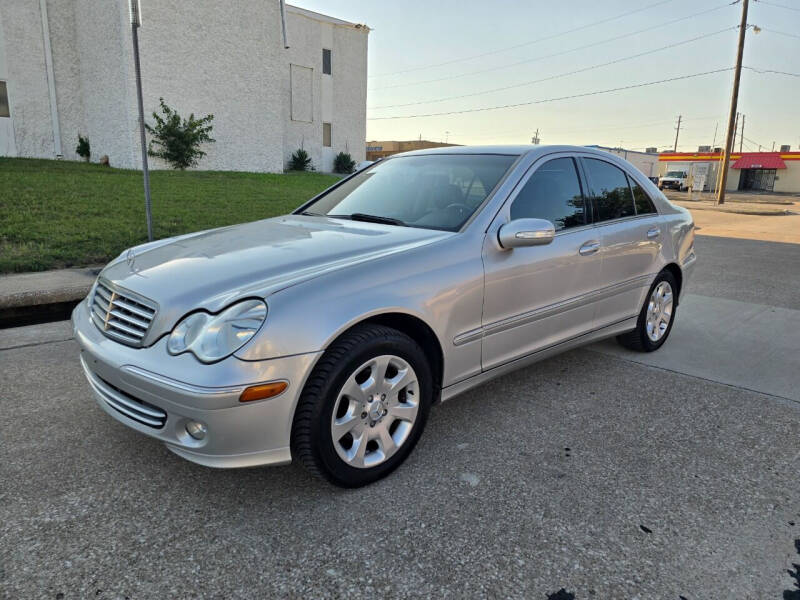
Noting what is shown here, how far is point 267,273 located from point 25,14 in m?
21.5

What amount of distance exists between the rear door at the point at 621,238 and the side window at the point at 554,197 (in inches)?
7.3

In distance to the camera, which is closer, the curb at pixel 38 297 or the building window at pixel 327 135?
the curb at pixel 38 297

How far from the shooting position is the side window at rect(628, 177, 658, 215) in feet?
13.9

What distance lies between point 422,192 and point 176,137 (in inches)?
661

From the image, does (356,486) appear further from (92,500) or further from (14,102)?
(14,102)

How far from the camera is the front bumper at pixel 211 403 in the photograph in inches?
83.0

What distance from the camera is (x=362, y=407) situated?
2.46 metres

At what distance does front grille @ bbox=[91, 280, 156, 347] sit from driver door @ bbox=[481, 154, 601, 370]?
5.29ft

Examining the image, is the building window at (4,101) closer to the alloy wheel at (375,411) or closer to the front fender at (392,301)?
the front fender at (392,301)

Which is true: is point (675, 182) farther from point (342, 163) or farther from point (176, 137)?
point (176, 137)

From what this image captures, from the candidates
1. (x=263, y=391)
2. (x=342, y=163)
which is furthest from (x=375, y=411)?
(x=342, y=163)

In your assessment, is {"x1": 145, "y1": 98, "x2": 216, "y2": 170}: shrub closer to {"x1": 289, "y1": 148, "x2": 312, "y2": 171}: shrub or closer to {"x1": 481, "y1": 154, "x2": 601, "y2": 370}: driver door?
{"x1": 289, "y1": 148, "x2": 312, "y2": 171}: shrub

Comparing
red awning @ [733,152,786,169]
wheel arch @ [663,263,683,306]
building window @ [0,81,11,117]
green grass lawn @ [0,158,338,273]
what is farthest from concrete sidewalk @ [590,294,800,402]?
red awning @ [733,152,786,169]

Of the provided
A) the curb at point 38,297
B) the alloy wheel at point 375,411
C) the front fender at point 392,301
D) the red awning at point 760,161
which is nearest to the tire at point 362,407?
the alloy wheel at point 375,411
